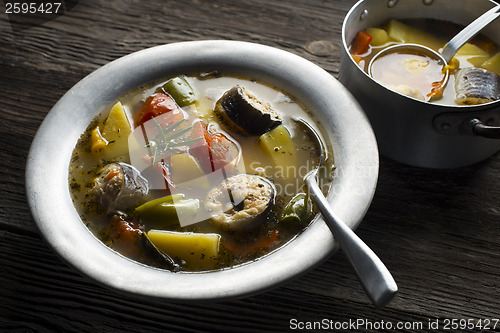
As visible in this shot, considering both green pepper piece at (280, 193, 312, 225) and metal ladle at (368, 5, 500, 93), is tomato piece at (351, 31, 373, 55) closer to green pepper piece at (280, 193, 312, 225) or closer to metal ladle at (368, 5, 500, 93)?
metal ladle at (368, 5, 500, 93)

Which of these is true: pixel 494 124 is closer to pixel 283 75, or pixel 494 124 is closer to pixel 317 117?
pixel 317 117

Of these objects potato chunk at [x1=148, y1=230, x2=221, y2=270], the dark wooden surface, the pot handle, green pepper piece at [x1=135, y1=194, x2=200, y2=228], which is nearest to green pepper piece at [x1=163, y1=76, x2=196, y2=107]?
green pepper piece at [x1=135, y1=194, x2=200, y2=228]

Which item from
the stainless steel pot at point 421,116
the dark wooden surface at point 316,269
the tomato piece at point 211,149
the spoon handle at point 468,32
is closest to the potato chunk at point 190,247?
the dark wooden surface at point 316,269

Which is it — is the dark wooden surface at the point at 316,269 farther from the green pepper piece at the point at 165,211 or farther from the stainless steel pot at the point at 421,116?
the green pepper piece at the point at 165,211

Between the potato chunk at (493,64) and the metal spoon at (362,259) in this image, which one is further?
the potato chunk at (493,64)

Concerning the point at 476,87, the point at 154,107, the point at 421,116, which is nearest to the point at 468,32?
the point at 476,87

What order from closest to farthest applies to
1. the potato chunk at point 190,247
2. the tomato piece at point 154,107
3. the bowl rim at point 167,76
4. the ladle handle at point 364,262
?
the ladle handle at point 364,262 < the bowl rim at point 167,76 < the potato chunk at point 190,247 < the tomato piece at point 154,107

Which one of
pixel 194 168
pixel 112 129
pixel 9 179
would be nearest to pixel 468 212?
pixel 194 168
